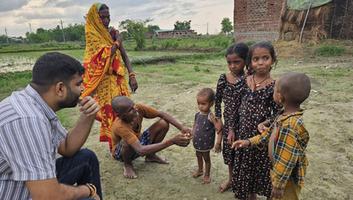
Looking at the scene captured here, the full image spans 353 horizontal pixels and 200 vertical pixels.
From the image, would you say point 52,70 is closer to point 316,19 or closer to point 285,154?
point 285,154

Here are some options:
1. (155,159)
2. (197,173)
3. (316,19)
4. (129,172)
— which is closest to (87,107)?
(129,172)

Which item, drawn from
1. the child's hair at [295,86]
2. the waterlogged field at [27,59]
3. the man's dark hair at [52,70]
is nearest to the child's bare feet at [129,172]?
the man's dark hair at [52,70]

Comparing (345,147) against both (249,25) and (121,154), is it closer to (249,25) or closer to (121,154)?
(121,154)

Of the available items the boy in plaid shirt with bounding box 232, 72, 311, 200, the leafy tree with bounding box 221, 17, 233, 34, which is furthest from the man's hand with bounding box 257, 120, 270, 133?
the leafy tree with bounding box 221, 17, 233, 34

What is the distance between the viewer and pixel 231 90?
2.66 m

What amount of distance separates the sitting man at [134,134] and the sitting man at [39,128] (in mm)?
934

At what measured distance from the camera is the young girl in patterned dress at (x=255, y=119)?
7.61 ft

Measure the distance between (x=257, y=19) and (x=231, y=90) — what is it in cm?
1651

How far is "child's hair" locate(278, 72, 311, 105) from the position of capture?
1.80m

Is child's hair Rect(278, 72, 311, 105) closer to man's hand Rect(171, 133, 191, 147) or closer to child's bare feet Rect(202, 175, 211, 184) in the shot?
man's hand Rect(171, 133, 191, 147)

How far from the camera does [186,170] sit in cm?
339

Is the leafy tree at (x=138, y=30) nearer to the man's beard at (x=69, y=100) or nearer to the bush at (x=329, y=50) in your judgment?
the bush at (x=329, y=50)

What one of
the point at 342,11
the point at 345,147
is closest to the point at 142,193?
the point at 345,147

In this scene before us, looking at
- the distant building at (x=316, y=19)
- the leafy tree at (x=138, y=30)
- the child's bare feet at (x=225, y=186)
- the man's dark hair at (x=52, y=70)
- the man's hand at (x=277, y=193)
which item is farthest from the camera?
the leafy tree at (x=138, y=30)
